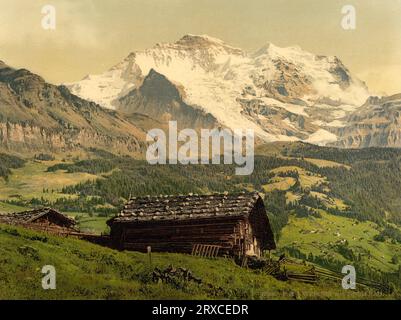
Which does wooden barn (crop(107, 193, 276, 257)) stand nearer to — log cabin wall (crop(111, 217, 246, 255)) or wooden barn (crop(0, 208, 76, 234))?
log cabin wall (crop(111, 217, 246, 255))

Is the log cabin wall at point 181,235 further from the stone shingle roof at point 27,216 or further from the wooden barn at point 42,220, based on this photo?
the stone shingle roof at point 27,216

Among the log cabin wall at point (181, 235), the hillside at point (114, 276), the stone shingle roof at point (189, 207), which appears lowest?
the hillside at point (114, 276)

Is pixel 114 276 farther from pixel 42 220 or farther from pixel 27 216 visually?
pixel 42 220

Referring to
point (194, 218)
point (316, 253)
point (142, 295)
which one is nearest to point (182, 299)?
point (142, 295)

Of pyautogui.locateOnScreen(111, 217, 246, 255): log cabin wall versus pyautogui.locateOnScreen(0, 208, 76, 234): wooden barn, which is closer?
pyautogui.locateOnScreen(111, 217, 246, 255): log cabin wall

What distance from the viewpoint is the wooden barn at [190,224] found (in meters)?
55.6

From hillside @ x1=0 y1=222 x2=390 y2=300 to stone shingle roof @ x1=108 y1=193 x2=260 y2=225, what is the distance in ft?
15.8

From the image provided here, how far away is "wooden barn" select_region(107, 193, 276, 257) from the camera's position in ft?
182

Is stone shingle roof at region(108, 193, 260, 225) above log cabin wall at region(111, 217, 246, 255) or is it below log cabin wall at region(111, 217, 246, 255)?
above

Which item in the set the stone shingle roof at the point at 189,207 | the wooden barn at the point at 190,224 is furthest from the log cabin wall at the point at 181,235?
the stone shingle roof at the point at 189,207

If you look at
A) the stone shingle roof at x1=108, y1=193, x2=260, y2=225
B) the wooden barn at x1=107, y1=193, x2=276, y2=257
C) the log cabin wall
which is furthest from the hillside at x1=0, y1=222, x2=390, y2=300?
the stone shingle roof at x1=108, y1=193, x2=260, y2=225

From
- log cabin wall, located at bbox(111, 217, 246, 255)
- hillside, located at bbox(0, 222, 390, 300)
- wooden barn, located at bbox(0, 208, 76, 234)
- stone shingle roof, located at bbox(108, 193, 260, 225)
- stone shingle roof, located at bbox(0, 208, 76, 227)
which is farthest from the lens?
wooden barn, located at bbox(0, 208, 76, 234)
